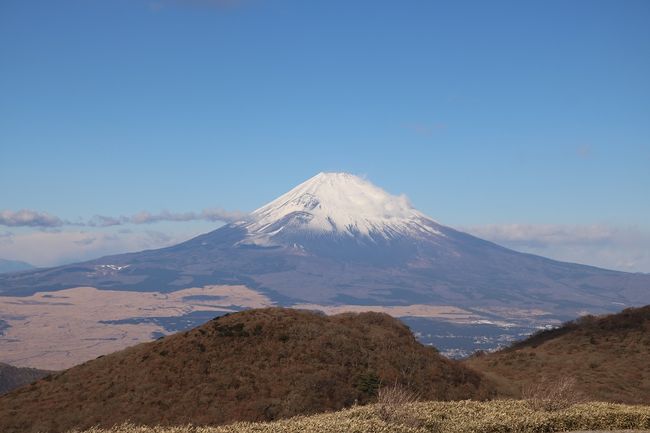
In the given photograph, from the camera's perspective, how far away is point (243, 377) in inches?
1458

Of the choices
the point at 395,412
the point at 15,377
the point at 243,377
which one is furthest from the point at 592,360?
the point at 15,377

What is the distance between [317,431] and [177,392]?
739 inches

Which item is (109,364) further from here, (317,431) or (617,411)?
(617,411)

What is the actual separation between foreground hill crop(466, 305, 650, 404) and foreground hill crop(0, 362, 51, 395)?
55768 mm

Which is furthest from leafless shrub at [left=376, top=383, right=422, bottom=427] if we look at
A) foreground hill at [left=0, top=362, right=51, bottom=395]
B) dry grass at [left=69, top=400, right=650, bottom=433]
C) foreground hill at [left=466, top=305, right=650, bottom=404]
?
foreground hill at [left=0, top=362, right=51, bottom=395]

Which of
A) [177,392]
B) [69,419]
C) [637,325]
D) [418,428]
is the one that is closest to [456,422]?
[418,428]

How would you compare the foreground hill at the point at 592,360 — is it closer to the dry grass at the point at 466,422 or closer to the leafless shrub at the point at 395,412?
the dry grass at the point at 466,422

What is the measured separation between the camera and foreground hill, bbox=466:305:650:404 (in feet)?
141

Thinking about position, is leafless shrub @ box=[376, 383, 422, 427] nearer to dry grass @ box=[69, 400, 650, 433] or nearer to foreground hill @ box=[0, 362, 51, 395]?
dry grass @ box=[69, 400, 650, 433]

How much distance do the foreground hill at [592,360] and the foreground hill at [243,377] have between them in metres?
7.68

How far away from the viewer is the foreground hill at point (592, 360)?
141 ft

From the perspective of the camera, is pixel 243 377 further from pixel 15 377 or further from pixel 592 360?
pixel 15 377

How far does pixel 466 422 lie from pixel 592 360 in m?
34.9

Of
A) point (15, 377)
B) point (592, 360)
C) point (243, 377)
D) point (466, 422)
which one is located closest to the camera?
point (466, 422)
